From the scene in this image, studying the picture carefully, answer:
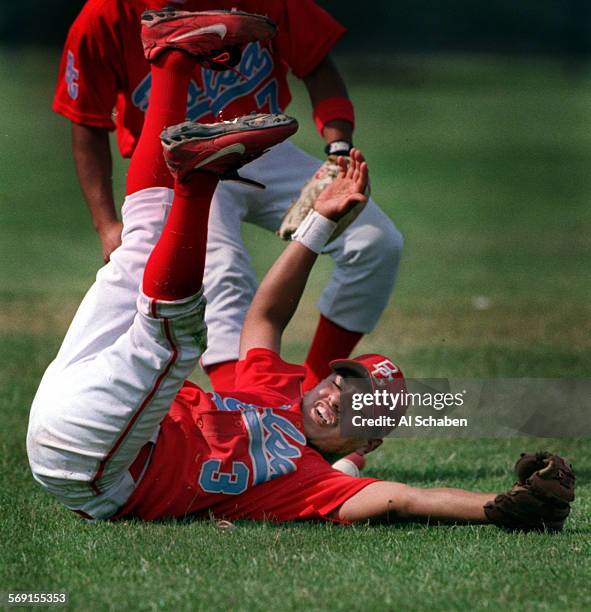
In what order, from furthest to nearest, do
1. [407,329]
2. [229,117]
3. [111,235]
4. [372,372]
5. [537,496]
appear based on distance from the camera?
[407,329], [229,117], [111,235], [372,372], [537,496]

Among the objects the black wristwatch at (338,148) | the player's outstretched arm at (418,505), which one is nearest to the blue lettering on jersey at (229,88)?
the black wristwatch at (338,148)

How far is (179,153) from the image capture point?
3.44 m

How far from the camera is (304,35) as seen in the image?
5.16m

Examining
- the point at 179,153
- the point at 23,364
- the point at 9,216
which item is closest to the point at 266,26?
the point at 179,153

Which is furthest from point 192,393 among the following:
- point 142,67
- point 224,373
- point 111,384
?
point 142,67

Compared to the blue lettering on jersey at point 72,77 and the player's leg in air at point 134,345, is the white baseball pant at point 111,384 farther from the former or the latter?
the blue lettering on jersey at point 72,77

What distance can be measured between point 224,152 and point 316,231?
0.89 m

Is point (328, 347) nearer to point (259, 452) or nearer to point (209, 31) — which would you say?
point (259, 452)

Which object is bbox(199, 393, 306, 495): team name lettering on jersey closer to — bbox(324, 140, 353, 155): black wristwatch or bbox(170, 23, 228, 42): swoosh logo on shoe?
bbox(170, 23, 228, 42): swoosh logo on shoe

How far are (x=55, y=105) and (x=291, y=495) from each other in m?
2.10

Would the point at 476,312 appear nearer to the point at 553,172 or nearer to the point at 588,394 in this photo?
the point at 588,394

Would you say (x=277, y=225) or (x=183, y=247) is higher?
(x=183, y=247)

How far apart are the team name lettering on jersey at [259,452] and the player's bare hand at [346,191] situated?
721 millimetres

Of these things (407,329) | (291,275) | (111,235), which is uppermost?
(291,275)
